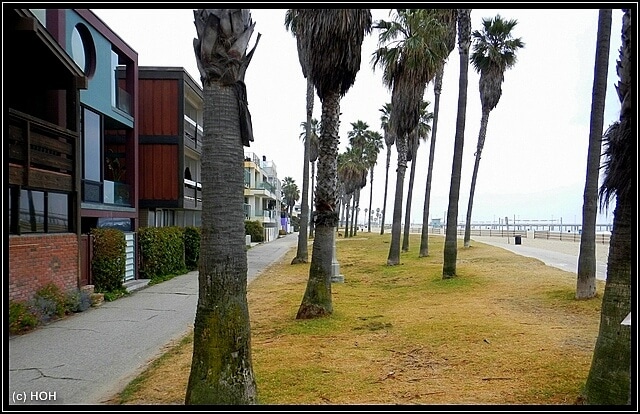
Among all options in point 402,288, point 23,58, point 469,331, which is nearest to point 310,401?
point 469,331

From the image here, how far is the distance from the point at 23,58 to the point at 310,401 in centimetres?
624

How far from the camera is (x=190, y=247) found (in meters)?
20.4

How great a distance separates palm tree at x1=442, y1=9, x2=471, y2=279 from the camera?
15.8m

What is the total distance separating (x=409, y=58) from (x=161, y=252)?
1223 cm

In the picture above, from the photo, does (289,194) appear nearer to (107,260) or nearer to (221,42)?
(107,260)

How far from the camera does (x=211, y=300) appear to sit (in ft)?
14.9

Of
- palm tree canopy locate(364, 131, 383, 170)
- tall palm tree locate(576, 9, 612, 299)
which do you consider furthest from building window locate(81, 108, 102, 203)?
palm tree canopy locate(364, 131, 383, 170)

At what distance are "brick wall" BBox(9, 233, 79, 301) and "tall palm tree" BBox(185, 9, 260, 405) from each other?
2.76 meters

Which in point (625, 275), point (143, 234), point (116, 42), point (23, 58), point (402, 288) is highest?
point (116, 42)

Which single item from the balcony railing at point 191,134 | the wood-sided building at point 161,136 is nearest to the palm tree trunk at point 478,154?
the balcony railing at point 191,134

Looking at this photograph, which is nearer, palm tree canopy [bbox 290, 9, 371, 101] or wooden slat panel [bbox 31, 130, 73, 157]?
wooden slat panel [bbox 31, 130, 73, 157]

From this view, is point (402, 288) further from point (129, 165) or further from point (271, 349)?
point (129, 165)

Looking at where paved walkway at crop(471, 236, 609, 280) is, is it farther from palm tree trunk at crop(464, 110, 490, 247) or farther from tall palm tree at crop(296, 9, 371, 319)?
tall palm tree at crop(296, 9, 371, 319)
